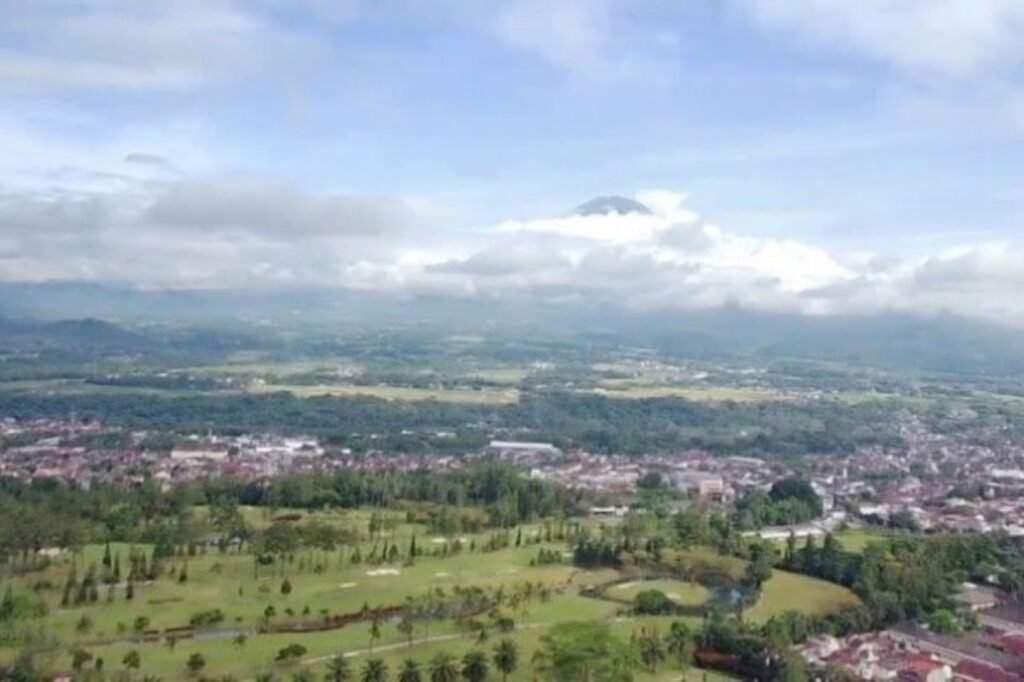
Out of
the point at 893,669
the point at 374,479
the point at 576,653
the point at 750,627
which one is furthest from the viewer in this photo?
the point at 374,479

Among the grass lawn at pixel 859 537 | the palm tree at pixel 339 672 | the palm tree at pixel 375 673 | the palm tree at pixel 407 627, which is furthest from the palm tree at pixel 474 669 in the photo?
the grass lawn at pixel 859 537

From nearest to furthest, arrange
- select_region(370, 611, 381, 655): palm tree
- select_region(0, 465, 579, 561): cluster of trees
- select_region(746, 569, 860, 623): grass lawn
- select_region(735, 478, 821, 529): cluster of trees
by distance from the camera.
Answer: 1. select_region(370, 611, 381, 655): palm tree
2. select_region(746, 569, 860, 623): grass lawn
3. select_region(0, 465, 579, 561): cluster of trees
4. select_region(735, 478, 821, 529): cluster of trees

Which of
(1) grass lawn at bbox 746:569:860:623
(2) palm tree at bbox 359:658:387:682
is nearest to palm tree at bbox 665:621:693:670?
(1) grass lawn at bbox 746:569:860:623

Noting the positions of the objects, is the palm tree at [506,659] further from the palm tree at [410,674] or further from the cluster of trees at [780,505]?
the cluster of trees at [780,505]

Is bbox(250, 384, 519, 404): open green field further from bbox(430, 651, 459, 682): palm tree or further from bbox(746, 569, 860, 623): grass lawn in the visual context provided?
bbox(430, 651, 459, 682): palm tree

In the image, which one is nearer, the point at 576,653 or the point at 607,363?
the point at 576,653

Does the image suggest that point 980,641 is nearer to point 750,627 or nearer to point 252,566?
point 750,627

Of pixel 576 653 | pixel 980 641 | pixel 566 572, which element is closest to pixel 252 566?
pixel 566 572
